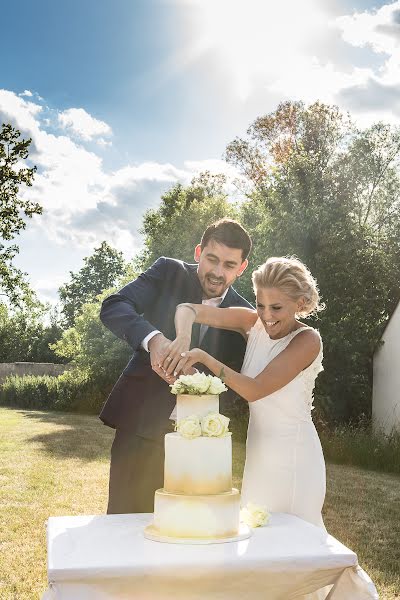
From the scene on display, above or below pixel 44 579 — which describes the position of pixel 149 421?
above

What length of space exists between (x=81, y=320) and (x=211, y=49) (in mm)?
20692

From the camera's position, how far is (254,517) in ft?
11.8

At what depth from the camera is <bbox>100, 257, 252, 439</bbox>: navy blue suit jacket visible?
15.3 feet

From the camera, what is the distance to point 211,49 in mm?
15148

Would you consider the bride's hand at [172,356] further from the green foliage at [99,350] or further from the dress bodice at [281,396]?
the green foliage at [99,350]

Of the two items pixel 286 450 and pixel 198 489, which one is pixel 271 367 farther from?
pixel 198 489

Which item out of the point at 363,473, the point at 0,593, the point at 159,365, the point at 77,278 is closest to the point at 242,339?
the point at 159,365

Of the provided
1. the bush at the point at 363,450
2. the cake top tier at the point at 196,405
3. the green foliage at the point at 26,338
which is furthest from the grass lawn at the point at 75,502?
the green foliage at the point at 26,338

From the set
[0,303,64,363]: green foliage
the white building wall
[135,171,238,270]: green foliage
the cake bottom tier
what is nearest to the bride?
the cake bottom tier

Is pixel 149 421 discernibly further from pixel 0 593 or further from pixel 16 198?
pixel 16 198

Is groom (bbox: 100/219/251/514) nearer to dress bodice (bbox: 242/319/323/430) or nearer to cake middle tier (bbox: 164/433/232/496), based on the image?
dress bodice (bbox: 242/319/323/430)

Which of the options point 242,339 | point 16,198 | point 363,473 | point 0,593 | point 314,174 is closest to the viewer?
point 242,339

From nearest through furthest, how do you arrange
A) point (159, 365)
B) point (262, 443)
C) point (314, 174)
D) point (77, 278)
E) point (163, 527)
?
point (163, 527)
point (159, 365)
point (262, 443)
point (314, 174)
point (77, 278)

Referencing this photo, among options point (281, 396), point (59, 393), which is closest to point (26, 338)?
point (59, 393)
